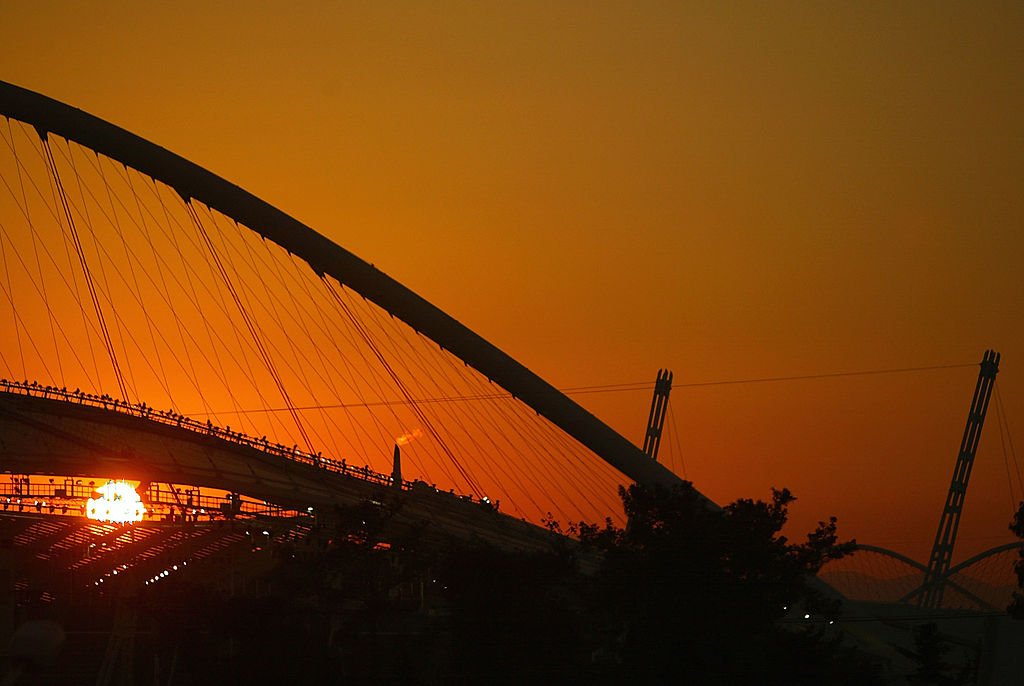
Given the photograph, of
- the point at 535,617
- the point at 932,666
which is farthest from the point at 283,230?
the point at 932,666

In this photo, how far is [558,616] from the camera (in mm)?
49188

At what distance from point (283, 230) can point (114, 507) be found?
12.9 meters

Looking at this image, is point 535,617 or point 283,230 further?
point 283,230

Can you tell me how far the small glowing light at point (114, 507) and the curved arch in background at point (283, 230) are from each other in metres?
12.1

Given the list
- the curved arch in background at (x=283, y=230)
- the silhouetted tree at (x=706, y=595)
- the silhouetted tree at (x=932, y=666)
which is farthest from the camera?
the curved arch in background at (x=283, y=230)

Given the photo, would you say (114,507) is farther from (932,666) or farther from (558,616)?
(932,666)

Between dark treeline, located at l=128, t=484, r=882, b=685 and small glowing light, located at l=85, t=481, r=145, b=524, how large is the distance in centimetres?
402

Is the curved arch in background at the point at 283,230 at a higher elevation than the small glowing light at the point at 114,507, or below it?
higher

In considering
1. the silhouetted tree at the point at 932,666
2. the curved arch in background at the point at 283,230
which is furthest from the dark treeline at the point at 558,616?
the curved arch in background at the point at 283,230

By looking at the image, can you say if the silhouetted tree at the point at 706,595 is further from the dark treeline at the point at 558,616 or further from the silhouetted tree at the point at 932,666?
the silhouetted tree at the point at 932,666

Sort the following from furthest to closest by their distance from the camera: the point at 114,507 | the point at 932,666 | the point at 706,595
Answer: the point at 114,507, the point at 932,666, the point at 706,595

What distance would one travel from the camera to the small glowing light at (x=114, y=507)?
5725 cm

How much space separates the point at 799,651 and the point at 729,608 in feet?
8.40

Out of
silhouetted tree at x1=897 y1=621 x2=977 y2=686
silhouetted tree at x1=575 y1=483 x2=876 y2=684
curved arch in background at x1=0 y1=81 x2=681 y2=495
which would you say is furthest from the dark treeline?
curved arch in background at x1=0 y1=81 x2=681 y2=495
